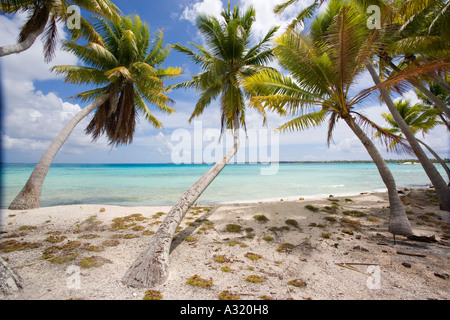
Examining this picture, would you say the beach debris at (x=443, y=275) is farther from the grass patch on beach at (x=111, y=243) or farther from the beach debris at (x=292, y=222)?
the grass patch on beach at (x=111, y=243)

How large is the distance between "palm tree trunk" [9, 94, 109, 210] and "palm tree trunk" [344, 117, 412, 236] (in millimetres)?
10618

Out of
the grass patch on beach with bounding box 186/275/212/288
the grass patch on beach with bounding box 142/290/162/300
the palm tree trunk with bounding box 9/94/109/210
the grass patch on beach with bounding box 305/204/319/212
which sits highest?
the palm tree trunk with bounding box 9/94/109/210

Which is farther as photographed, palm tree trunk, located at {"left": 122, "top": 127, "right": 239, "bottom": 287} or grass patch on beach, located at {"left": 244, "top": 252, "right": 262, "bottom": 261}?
grass patch on beach, located at {"left": 244, "top": 252, "right": 262, "bottom": 261}

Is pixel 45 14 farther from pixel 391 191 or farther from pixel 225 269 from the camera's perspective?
pixel 391 191

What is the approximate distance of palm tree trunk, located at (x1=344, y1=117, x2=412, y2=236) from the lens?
5508 millimetres

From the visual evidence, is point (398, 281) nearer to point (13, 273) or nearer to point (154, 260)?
point (154, 260)

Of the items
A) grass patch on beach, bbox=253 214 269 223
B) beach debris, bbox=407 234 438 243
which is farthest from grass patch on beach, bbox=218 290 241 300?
beach debris, bbox=407 234 438 243

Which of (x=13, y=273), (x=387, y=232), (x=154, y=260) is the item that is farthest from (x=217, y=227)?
(x=387, y=232)

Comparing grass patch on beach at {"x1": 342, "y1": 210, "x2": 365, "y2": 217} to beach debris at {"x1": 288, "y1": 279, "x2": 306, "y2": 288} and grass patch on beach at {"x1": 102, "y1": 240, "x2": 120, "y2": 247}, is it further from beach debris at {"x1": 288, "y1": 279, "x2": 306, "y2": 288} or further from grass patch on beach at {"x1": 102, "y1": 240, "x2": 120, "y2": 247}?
grass patch on beach at {"x1": 102, "y1": 240, "x2": 120, "y2": 247}

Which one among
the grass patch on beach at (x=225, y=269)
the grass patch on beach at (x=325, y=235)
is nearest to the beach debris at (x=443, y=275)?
the grass patch on beach at (x=325, y=235)

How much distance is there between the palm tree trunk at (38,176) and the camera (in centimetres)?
732

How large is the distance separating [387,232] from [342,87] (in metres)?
4.31
